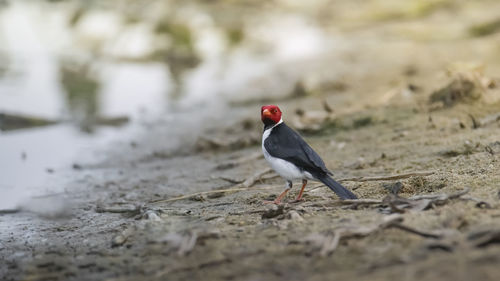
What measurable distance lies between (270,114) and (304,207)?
116cm

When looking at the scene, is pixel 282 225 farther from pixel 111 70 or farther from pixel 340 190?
pixel 111 70

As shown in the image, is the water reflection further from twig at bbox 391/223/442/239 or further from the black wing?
twig at bbox 391/223/442/239

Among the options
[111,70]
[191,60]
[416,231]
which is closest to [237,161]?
[416,231]

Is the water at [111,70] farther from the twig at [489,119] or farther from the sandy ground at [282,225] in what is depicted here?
the twig at [489,119]

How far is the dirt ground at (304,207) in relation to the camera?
3307 mm

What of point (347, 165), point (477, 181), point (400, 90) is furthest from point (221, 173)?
point (400, 90)

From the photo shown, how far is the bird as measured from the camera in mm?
4816

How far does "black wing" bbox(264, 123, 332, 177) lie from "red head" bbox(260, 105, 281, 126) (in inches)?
3.1

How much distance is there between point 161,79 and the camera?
1627 centimetres

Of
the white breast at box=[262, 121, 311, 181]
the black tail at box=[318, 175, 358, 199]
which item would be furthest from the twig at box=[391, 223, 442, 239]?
the white breast at box=[262, 121, 311, 181]

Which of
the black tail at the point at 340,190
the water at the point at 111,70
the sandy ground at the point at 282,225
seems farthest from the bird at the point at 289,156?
the water at the point at 111,70

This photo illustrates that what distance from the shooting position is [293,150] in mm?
4992

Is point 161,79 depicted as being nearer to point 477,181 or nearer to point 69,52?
point 69,52

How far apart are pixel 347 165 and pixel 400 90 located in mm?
3472
